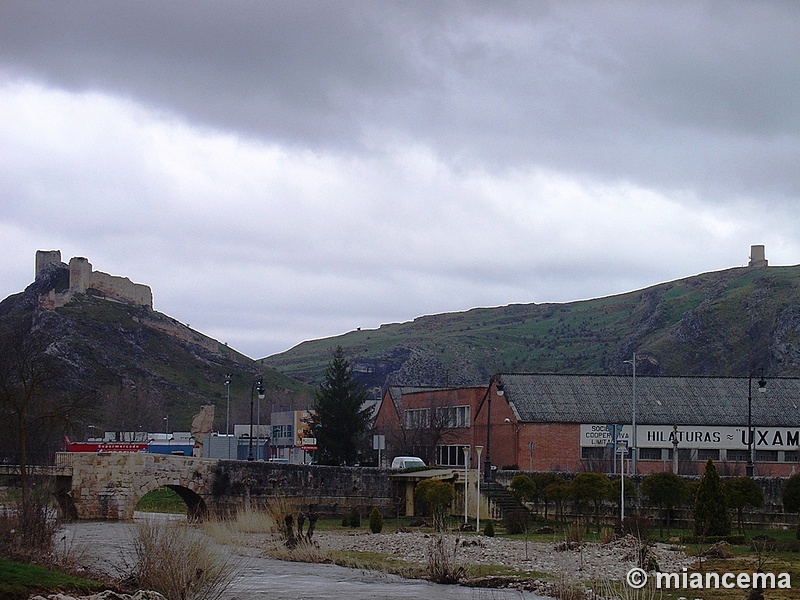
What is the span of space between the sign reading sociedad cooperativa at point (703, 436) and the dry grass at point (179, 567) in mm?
45833

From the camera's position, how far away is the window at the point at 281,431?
356ft

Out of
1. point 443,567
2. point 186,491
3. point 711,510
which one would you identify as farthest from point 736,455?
point 443,567

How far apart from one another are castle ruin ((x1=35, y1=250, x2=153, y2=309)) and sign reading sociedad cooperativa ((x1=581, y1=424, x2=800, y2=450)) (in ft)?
310

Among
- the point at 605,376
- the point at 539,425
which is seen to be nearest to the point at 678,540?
the point at 539,425

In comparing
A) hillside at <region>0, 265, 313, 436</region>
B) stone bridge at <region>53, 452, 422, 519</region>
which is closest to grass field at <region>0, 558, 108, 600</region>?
stone bridge at <region>53, 452, 422, 519</region>

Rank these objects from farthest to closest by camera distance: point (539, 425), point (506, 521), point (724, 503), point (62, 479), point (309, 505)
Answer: point (539, 425) → point (309, 505) → point (62, 479) → point (506, 521) → point (724, 503)

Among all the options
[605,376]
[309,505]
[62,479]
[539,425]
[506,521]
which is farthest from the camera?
[605,376]

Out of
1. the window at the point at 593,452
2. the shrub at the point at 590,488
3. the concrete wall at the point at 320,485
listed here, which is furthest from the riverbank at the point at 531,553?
the window at the point at 593,452

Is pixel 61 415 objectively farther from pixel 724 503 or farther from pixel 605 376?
pixel 605 376

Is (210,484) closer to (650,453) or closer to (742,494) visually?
(650,453)

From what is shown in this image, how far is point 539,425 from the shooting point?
68188 millimetres

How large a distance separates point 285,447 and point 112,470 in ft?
178

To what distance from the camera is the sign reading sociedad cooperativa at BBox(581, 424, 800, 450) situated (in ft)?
224

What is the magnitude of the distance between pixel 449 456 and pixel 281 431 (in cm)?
3518
